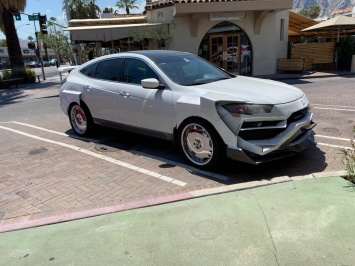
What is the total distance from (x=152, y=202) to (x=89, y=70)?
3.63m

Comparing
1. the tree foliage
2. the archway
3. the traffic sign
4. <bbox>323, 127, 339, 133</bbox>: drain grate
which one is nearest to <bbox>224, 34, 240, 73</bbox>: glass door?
the archway

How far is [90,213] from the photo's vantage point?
11.5 feet

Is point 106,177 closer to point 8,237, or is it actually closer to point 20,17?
point 8,237

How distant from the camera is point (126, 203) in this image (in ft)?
12.1

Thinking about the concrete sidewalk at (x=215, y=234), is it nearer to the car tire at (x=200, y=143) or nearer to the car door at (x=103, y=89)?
the car tire at (x=200, y=143)

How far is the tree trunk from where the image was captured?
20.4m

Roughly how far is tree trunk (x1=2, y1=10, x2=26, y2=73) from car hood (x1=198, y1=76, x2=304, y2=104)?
2023 cm

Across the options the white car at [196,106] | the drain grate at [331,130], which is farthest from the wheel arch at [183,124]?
the drain grate at [331,130]

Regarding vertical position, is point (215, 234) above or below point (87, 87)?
below


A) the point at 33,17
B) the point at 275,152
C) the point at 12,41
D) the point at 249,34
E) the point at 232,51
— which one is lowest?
the point at 275,152

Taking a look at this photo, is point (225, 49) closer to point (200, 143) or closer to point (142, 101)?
point (142, 101)

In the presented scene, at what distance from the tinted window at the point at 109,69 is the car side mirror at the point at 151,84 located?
105 cm

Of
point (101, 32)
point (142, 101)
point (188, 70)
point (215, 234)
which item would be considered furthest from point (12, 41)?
point (215, 234)

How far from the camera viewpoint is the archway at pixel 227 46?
18.4 metres
